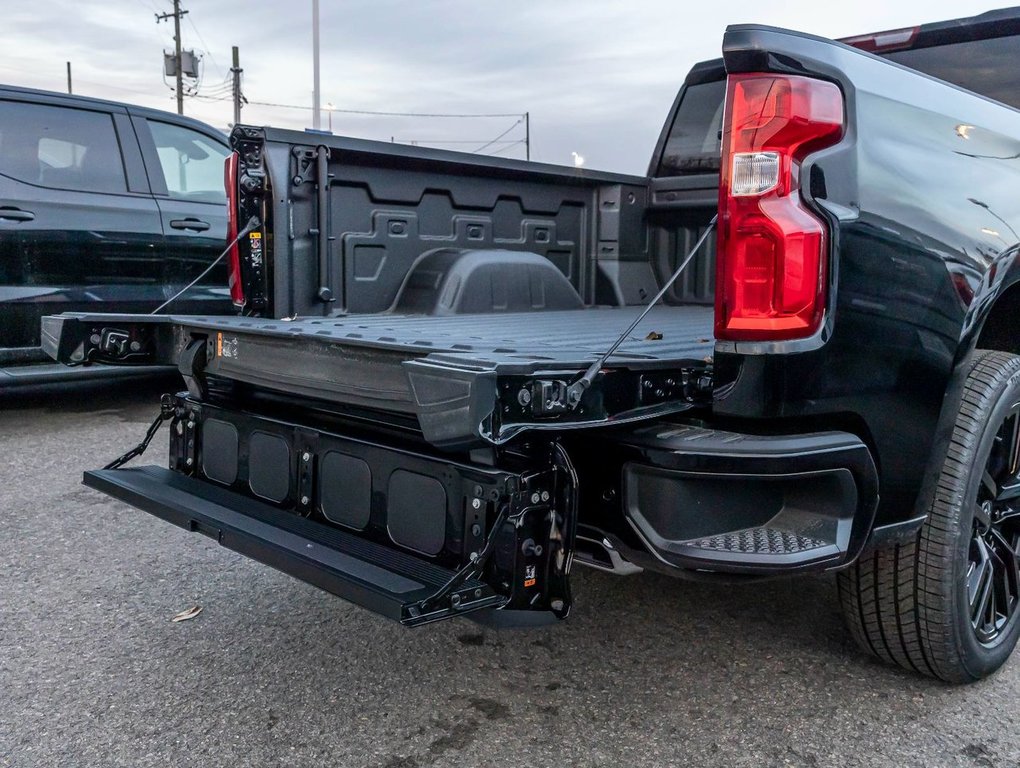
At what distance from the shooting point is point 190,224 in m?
6.29

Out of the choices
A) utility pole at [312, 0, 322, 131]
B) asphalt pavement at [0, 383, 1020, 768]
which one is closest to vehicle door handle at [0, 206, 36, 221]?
asphalt pavement at [0, 383, 1020, 768]

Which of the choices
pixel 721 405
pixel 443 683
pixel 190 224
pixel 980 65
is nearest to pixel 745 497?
pixel 721 405

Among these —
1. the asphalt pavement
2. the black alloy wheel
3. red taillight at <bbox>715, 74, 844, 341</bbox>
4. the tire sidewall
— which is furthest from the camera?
the black alloy wheel

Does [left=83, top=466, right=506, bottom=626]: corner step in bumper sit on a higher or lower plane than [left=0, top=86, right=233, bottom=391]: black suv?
lower

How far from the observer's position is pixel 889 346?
2.23m

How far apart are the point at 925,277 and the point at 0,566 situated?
344cm

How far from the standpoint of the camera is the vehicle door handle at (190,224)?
20.4 ft

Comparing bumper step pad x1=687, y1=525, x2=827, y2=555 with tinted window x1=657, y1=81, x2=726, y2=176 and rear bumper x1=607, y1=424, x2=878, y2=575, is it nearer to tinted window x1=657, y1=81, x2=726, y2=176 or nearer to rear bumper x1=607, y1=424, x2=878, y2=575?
rear bumper x1=607, y1=424, x2=878, y2=575

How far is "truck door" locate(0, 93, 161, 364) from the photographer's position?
5.53 metres

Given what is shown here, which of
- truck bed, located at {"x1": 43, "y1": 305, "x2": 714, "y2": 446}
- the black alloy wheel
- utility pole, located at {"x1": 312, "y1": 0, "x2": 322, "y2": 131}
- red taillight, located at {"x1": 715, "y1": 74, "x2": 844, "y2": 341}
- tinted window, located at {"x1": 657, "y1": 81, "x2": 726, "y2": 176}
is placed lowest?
the black alloy wheel

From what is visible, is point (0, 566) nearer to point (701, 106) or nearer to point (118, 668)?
point (118, 668)

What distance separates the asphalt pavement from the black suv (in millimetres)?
2353

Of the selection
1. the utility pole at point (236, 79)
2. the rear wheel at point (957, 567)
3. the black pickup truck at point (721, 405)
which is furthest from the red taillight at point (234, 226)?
the utility pole at point (236, 79)

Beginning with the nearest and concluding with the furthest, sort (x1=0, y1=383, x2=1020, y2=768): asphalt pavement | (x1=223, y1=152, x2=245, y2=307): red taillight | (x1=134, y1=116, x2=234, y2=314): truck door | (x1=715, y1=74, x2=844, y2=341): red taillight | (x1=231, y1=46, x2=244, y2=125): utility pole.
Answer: (x1=715, y1=74, x2=844, y2=341): red taillight
(x1=0, y1=383, x2=1020, y2=768): asphalt pavement
(x1=223, y1=152, x2=245, y2=307): red taillight
(x1=134, y1=116, x2=234, y2=314): truck door
(x1=231, y1=46, x2=244, y2=125): utility pole
